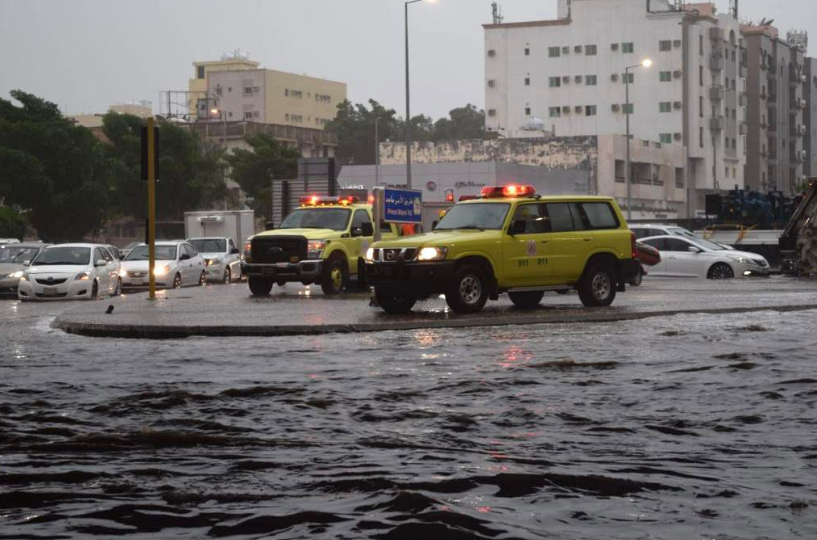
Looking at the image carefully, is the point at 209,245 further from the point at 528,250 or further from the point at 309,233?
the point at 528,250

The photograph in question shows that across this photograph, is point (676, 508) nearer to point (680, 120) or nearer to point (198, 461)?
point (198, 461)

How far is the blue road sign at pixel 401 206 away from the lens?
29828 millimetres

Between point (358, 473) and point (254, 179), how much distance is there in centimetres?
8358

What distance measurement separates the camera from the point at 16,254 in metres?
37.5

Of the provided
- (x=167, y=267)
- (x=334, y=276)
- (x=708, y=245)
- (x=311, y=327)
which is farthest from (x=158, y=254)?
(x=311, y=327)

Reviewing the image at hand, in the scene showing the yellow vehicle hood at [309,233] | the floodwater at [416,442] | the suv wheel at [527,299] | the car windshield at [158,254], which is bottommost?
the floodwater at [416,442]

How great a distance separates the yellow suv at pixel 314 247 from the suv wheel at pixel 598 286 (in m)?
6.75

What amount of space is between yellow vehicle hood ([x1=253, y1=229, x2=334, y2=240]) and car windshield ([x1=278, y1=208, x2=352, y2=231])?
410mm

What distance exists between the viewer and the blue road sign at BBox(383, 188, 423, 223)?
29.8 metres

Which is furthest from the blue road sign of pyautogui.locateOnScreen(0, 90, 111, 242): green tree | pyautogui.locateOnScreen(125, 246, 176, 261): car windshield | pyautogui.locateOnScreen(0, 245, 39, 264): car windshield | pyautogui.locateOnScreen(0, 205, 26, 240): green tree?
pyautogui.locateOnScreen(0, 90, 111, 242): green tree

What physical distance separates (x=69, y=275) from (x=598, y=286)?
15063mm

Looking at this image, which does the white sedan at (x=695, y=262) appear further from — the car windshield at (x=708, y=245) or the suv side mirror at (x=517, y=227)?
the suv side mirror at (x=517, y=227)

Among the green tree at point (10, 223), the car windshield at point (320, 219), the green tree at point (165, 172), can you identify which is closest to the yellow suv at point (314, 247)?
the car windshield at point (320, 219)

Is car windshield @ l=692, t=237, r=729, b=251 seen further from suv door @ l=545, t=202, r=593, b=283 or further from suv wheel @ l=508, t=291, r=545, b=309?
suv door @ l=545, t=202, r=593, b=283
